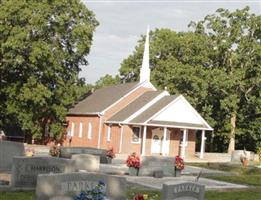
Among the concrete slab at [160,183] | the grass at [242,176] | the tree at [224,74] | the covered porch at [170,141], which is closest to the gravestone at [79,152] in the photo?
the concrete slab at [160,183]

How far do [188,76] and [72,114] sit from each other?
39.3 ft

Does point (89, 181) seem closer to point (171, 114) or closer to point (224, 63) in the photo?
point (171, 114)

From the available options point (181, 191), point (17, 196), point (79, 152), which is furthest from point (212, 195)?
point (79, 152)

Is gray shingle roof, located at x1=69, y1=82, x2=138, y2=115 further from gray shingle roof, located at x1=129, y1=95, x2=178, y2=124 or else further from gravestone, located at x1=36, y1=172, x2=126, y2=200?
gravestone, located at x1=36, y1=172, x2=126, y2=200

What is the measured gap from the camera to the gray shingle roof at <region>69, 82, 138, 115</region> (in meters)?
51.7

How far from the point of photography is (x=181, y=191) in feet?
42.1

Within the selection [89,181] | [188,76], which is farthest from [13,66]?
[89,181]

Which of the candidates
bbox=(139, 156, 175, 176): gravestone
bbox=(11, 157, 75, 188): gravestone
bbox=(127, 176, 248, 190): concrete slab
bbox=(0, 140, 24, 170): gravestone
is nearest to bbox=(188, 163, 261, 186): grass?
bbox=(127, 176, 248, 190): concrete slab

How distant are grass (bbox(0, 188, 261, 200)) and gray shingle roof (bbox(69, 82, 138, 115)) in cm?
2885

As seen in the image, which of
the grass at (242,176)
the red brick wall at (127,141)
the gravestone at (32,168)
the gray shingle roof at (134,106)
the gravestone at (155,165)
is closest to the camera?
the gravestone at (32,168)

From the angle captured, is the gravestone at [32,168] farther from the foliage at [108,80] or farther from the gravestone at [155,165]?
the foliage at [108,80]

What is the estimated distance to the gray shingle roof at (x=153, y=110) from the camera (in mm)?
46125

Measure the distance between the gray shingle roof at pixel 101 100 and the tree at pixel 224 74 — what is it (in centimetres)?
625

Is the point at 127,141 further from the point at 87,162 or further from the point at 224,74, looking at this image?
the point at 87,162
